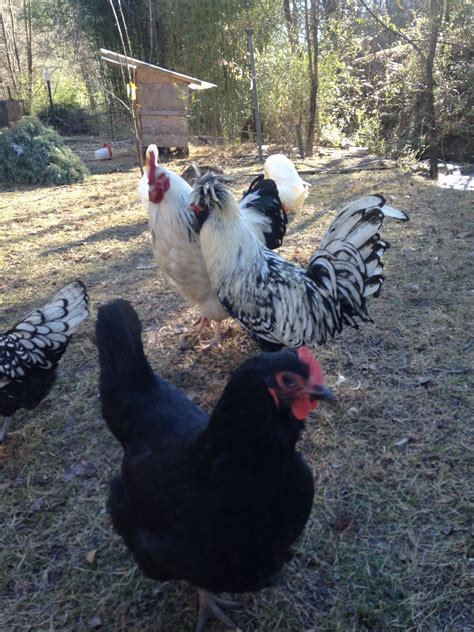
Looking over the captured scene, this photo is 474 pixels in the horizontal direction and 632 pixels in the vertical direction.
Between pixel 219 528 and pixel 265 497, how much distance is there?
23cm

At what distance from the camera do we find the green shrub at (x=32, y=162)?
11.5 meters

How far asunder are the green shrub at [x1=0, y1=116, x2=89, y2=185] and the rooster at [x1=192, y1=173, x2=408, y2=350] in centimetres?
862

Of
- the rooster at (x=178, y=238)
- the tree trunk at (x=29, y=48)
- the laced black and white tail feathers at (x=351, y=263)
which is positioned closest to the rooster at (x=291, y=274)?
the laced black and white tail feathers at (x=351, y=263)

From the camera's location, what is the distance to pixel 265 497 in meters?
1.94

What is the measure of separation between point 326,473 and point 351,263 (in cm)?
162

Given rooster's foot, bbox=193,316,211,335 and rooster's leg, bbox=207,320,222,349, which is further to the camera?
rooster's foot, bbox=193,316,211,335

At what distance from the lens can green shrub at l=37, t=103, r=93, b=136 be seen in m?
20.0

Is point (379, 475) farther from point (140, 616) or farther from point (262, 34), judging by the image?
point (262, 34)

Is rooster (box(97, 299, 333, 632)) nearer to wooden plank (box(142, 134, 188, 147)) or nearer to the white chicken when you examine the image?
the white chicken

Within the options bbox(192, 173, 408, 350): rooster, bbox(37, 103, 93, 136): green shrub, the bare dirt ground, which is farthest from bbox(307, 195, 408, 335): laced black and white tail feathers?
bbox(37, 103, 93, 136): green shrub

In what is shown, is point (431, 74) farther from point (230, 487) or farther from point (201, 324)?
point (230, 487)

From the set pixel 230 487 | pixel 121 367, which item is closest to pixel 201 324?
pixel 121 367

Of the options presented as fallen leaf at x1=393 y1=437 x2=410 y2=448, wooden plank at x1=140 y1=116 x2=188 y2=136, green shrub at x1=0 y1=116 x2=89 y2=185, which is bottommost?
fallen leaf at x1=393 y1=437 x2=410 y2=448

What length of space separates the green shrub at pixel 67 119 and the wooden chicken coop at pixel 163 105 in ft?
27.6
